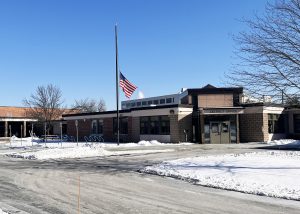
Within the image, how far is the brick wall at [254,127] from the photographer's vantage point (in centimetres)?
3884

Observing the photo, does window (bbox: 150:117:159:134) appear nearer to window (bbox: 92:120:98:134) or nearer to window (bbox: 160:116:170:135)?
window (bbox: 160:116:170:135)

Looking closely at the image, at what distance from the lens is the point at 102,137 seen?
4772 centimetres

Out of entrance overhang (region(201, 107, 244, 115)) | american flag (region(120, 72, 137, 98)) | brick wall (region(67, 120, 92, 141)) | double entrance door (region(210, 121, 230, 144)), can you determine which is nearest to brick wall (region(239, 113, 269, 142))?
entrance overhang (region(201, 107, 244, 115))

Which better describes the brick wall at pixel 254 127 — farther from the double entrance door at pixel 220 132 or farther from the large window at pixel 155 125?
the large window at pixel 155 125

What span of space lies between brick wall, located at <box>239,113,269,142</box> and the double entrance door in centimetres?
203

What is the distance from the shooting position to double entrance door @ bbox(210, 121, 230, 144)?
3891cm

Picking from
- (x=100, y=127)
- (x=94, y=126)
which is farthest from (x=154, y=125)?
(x=94, y=126)

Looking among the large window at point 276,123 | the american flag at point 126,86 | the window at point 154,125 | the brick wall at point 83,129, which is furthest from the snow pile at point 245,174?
the brick wall at point 83,129

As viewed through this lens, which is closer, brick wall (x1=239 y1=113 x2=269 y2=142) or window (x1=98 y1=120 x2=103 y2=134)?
brick wall (x1=239 y1=113 x2=269 y2=142)

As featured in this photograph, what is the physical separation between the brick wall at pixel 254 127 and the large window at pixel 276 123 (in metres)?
1.12

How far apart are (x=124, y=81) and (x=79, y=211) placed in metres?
28.9

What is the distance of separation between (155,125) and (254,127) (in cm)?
980

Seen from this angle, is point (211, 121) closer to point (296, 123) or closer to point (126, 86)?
point (126, 86)

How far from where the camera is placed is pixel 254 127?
39.4m
